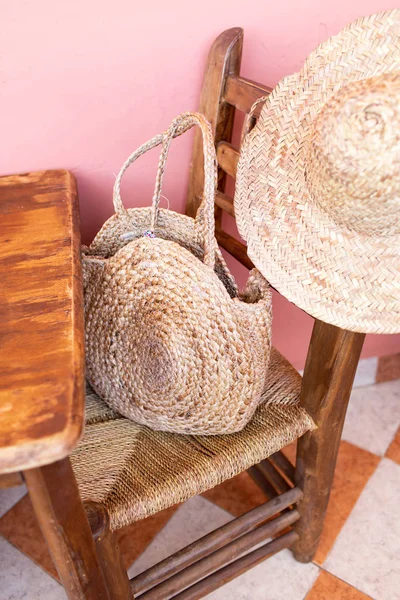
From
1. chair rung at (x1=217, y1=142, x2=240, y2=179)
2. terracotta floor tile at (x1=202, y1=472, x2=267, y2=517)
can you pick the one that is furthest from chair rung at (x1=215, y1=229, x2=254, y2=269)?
terracotta floor tile at (x1=202, y1=472, x2=267, y2=517)

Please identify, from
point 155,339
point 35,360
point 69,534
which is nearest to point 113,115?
point 155,339

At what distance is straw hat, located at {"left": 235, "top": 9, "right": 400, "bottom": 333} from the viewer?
0.59 metres

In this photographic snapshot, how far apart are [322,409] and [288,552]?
1.38 ft

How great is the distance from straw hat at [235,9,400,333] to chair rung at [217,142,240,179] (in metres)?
0.15

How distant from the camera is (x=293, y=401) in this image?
0.88m

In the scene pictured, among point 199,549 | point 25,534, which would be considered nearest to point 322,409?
point 199,549

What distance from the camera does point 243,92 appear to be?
0.86 meters

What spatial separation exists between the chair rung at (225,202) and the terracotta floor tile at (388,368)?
71cm

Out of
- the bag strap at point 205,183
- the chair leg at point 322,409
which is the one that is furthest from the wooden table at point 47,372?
the chair leg at point 322,409

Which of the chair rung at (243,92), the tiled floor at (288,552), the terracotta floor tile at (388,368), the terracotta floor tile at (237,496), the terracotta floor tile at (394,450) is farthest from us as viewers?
the terracotta floor tile at (388,368)

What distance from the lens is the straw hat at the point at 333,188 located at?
0.59m

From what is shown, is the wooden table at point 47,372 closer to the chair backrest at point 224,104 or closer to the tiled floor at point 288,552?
the chair backrest at point 224,104

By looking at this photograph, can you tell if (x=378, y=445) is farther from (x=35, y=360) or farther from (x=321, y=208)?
(x=35, y=360)

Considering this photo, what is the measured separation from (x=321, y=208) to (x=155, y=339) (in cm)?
28
